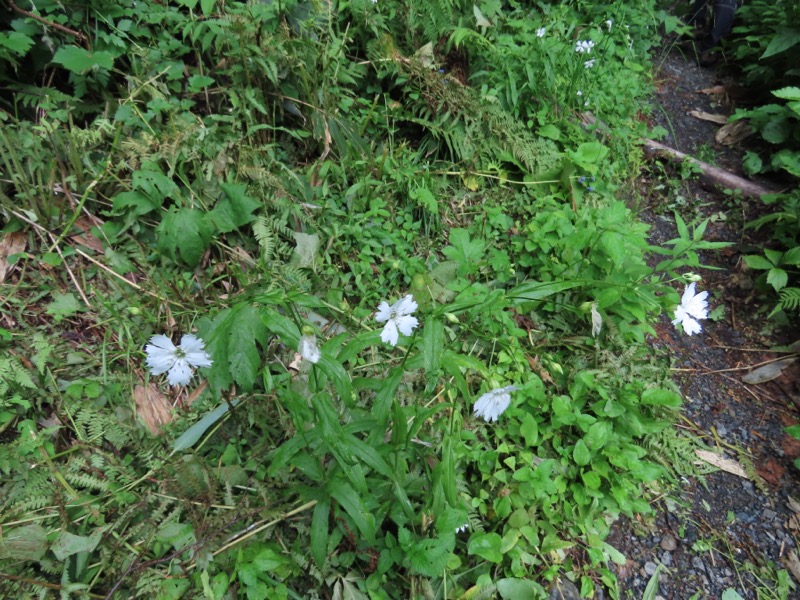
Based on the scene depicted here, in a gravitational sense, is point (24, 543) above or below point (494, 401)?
below

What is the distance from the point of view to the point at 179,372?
1.43 m

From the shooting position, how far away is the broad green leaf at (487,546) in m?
1.73

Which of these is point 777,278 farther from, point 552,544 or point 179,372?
point 179,372

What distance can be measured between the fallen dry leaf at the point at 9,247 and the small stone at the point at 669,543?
294 centimetres

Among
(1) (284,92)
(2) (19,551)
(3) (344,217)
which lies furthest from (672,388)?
(2) (19,551)

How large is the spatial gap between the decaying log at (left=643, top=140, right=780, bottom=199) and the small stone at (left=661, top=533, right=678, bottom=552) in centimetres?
252

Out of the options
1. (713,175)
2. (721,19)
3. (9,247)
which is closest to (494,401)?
(9,247)

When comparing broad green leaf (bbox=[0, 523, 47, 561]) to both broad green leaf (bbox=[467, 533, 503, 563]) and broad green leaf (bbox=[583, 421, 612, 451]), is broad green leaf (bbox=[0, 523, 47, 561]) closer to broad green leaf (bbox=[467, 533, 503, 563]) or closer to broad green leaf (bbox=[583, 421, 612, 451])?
broad green leaf (bbox=[467, 533, 503, 563])

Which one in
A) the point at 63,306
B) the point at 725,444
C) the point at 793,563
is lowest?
the point at 793,563

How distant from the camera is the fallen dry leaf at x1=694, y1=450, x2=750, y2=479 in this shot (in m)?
2.29

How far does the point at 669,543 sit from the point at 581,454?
0.56 metres

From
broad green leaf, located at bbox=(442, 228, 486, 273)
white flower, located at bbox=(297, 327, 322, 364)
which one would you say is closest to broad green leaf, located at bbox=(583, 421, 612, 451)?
broad green leaf, located at bbox=(442, 228, 486, 273)

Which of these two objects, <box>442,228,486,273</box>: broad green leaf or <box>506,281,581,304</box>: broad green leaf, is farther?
<box>442,228,486,273</box>: broad green leaf

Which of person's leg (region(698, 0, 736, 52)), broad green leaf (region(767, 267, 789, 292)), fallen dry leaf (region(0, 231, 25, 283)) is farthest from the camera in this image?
person's leg (region(698, 0, 736, 52))
